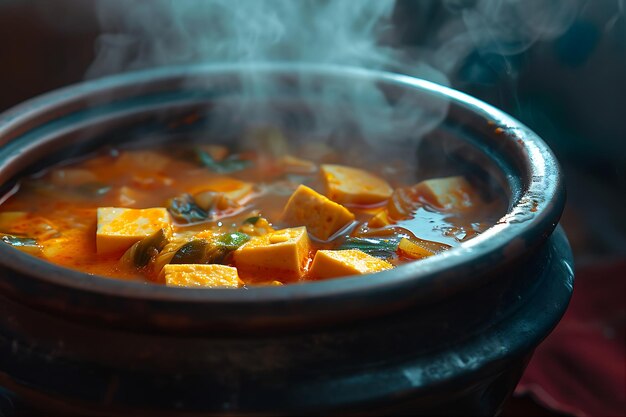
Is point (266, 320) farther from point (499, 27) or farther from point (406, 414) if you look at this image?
point (499, 27)

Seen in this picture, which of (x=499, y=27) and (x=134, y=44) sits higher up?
(x=499, y=27)

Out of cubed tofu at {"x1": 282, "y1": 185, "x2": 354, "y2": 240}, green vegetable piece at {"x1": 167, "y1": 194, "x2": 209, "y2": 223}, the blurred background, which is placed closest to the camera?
cubed tofu at {"x1": 282, "y1": 185, "x2": 354, "y2": 240}

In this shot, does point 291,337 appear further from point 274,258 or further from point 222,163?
point 222,163

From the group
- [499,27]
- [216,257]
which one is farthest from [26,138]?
[499,27]

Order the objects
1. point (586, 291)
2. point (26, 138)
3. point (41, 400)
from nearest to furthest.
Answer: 1. point (41, 400)
2. point (26, 138)
3. point (586, 291)

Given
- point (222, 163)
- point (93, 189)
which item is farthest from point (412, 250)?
point (93, 189)

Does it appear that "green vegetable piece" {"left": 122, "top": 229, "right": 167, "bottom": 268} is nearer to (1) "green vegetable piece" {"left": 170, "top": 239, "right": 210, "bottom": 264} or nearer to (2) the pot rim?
(1) "green vegetable piece" {"left": 170, "top": 239, "right": 210, "bottom": 264}

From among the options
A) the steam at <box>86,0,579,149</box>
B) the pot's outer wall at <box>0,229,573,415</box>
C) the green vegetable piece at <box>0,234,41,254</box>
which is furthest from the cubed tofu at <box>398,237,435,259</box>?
the steam at <box>86,0,579,149</box>
